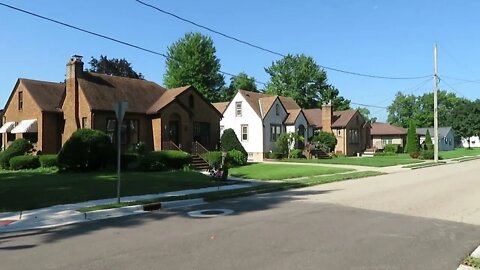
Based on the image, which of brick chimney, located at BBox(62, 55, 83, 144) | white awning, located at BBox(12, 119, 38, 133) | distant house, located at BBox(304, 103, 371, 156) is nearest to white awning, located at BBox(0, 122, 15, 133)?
white awning, located at BBox(12, 119, 38, 133)

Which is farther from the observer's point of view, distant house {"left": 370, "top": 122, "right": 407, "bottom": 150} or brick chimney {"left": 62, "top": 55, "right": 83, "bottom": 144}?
distant house {"left": 370, "top": 122, "right": 407, "bottom": 150}

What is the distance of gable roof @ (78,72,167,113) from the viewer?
1224 inches

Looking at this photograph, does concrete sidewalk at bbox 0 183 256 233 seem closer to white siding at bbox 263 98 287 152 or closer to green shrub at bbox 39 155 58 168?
green shrub at bbox 39 155 58 168

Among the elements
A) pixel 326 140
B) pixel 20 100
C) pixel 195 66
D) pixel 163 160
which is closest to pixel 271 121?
pixel 326 140

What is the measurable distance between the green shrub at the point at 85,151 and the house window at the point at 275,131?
23456mm

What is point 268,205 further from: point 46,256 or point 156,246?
point 46,256

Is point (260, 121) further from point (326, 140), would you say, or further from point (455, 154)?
point (455, 154)

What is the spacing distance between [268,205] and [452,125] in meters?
102

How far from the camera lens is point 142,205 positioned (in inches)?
532

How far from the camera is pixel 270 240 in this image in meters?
8.57

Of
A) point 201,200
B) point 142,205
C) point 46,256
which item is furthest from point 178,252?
point 201,200

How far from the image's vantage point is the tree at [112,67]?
58375 millimetres

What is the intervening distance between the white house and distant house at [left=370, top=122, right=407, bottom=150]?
94.2 feet

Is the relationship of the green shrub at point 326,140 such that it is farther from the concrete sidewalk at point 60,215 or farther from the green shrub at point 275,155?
the concrete sidewalk at point 60,215
